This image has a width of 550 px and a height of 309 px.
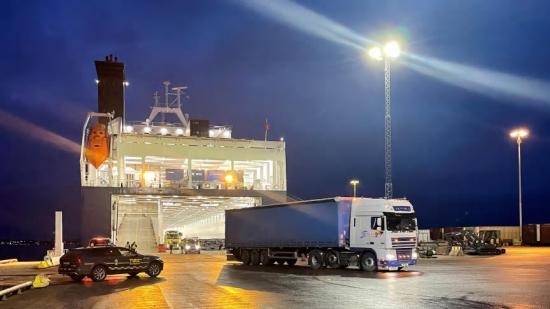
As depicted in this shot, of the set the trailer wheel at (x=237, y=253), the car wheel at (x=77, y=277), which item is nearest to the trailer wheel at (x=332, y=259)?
the trailer wheel at (x=237, y=253)

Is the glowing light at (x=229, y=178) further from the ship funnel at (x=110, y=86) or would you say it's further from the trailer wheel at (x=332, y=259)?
the trailer wheel at (x=332, y=259)

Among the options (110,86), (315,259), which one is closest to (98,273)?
(315,259)

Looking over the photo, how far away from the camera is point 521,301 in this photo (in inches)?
553

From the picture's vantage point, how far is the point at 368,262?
1030 inches

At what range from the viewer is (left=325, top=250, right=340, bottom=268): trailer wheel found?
2738 centimetres

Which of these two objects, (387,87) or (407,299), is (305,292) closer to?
(407,299)

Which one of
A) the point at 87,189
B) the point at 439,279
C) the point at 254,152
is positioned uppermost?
the point at 254,152

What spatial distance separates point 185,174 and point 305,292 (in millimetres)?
47547

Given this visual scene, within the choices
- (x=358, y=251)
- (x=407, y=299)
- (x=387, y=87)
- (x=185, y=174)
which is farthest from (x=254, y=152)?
(x=407, y=299)

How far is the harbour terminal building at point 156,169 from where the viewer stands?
5772 centimetres

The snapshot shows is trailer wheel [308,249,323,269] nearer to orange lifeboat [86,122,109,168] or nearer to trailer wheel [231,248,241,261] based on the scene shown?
trailer wheel [231,248,241,261]

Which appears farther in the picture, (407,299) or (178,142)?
(178,142)

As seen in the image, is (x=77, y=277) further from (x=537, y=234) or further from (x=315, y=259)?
(x=537, y=234)

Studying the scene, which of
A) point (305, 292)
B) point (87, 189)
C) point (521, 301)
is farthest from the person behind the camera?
point (87, 189)
